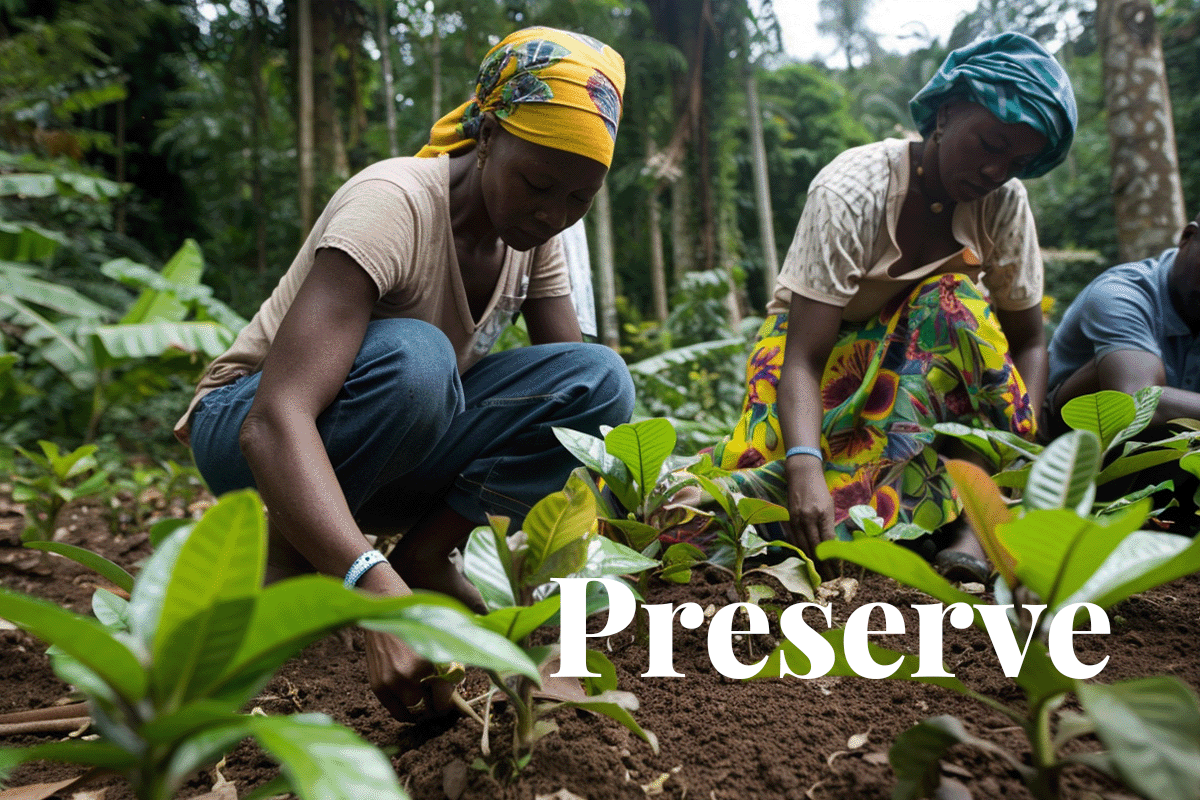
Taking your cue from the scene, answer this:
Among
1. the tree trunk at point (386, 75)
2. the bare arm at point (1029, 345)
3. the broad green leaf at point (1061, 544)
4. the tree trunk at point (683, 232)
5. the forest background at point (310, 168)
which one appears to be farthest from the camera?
the tree trunk at point (683, 232)

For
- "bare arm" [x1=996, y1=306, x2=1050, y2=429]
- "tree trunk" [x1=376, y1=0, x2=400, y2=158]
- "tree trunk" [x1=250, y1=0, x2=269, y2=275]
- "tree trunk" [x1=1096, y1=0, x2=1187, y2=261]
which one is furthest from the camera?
"tree trunk" [x1=250, y1=0, x2=269, y2=275]

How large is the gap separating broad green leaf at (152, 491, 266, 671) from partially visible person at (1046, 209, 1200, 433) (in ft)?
6.74

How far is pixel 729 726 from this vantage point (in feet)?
3.30

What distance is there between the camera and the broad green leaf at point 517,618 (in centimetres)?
76

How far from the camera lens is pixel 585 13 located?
8.00m

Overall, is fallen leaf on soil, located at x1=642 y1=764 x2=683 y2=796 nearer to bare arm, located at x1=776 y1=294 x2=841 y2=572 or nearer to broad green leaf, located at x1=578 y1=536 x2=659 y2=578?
broad green leaf, located at x1=578 y1=536 x2=659 y2=578

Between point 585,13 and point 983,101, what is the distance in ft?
23.0

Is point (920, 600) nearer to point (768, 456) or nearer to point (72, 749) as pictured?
point (768, 456)

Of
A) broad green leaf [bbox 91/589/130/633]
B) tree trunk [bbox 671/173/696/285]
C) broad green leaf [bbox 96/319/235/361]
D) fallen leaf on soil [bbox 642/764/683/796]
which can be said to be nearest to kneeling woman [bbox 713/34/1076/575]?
fallen leaf on soil [bbox 642/764/683/796]

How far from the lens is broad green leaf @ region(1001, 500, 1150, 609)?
0.61m

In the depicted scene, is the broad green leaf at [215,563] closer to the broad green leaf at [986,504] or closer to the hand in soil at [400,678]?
the hand in soil at [400,678]

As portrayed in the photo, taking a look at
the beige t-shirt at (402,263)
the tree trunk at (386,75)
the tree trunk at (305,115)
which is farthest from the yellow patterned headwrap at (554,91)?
the tree trunk at (386,75)

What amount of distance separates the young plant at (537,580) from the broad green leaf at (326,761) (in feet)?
1.09

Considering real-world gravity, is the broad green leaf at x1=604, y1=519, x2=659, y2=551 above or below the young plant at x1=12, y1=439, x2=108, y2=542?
above
